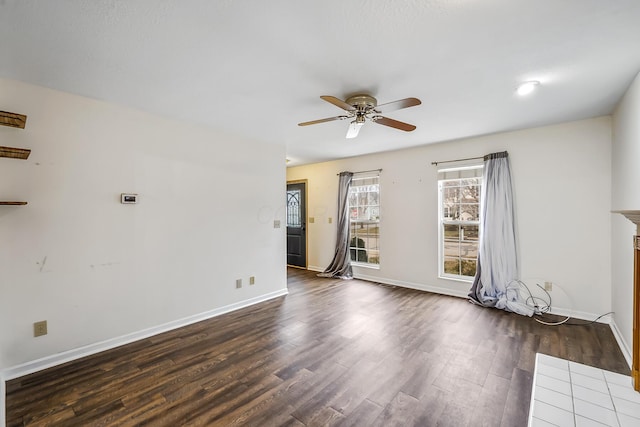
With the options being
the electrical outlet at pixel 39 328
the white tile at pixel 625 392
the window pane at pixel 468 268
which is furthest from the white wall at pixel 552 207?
the electrical outlet at pixel 39 328

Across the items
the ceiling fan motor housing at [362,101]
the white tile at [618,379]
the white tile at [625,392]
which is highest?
the ceiling fan motor housing at [362,101]

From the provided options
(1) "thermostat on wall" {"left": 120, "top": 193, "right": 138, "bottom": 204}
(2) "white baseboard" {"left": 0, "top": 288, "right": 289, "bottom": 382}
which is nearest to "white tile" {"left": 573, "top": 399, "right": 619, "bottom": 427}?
(2) "white baseboard" {"left": 0, "top": 288, "right": 289, "bottom": 382}

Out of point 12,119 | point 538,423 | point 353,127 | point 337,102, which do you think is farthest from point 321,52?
point 538,423

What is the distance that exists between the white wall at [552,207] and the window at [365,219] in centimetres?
71

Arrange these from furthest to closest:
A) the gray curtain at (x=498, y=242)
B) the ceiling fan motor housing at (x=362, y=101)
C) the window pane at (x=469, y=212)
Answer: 1. the window pane at (x=469, y=212)
2. the gray curtain at (x=498, y=242)
3. the ceiling fan motor housing at (x=362, y=101)

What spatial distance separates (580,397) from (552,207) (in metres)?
2.41

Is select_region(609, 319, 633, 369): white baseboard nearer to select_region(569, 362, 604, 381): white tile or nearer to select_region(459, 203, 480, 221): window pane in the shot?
select_region(569, 362, 604, 381): white tile

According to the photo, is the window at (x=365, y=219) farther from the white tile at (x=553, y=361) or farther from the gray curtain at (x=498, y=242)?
the white tile at (x=553, y=361)

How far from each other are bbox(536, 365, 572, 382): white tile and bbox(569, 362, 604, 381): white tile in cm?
11

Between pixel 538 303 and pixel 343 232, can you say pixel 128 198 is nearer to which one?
pixel 343 232

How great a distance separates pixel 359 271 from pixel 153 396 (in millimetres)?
4227

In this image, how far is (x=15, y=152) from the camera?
7.29ft

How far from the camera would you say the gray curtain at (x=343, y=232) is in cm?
578

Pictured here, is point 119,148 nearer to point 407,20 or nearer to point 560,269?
point 407,20
